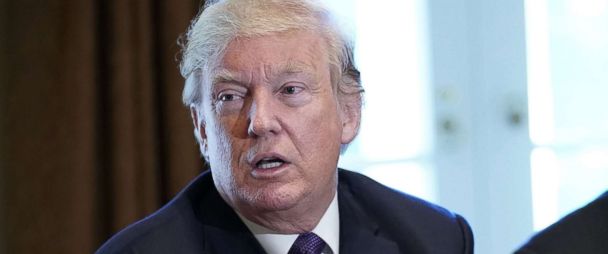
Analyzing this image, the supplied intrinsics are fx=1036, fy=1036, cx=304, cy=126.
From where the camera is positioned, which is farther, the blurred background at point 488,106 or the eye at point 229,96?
the blurred background at point 488,106

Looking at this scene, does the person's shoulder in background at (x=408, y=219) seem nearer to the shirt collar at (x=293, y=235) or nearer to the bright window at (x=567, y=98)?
the shirt collar at (x=293, y=235)

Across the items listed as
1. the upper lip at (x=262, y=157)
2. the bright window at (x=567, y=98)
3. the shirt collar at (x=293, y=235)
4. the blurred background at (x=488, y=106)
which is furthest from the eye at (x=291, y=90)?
the bright window at (x=567, y=98)

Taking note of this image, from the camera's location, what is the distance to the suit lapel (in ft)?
6.98

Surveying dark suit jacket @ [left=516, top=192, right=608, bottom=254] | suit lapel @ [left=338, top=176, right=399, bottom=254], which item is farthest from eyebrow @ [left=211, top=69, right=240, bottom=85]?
dark suit jacket @ [left=516, top=192, right=608, bottom=254]

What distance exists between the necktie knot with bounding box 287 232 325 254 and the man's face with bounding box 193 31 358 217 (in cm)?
8

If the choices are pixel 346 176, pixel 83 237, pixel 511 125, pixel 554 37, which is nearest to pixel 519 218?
pixel 511 125

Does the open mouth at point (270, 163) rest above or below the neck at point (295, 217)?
above

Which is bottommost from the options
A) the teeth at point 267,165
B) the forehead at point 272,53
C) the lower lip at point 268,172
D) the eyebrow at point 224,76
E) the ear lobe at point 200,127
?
the lower lip at point 268,172

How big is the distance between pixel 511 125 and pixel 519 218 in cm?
30

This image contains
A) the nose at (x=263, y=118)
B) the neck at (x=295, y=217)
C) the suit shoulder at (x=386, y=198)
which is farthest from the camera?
the suit shoulder at (x=386, y=198)

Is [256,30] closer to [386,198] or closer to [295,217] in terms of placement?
[295,217]

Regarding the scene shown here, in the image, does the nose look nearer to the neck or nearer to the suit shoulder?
the neck

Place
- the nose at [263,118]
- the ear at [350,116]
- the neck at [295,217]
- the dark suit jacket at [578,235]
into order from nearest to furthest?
1. the dark suit jacket at [578,235]
2. the nose at [263,118]
3. the neck at [295,217]
4. the ear at [350,116]

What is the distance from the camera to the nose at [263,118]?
1.91 m
